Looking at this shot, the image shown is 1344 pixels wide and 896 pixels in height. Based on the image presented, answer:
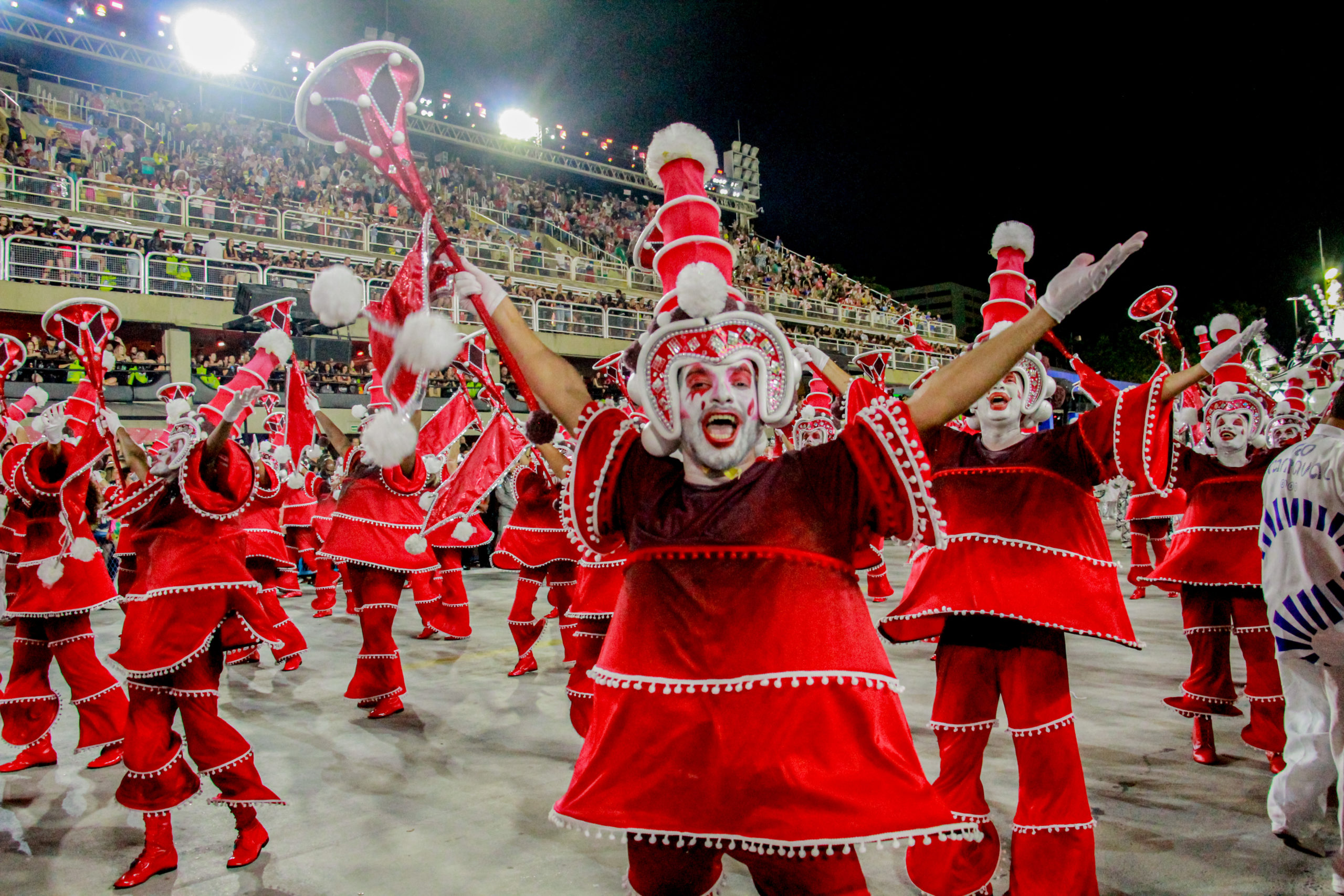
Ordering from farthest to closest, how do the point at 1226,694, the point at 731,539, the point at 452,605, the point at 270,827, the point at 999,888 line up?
the point at 452,605 → the point at 1226,694 → the point at 270,827 → the point at 999,888 → the point at 731,539

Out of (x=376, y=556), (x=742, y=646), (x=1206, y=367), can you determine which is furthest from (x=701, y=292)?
(x=376, y=556)

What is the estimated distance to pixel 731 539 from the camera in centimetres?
192

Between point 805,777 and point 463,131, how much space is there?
31.6 m

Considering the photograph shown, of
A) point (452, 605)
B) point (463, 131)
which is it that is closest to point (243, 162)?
point (463, 131)

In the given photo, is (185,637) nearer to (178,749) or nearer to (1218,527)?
(178,749)

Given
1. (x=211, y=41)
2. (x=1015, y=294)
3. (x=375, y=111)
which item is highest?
(x=211, y=41)

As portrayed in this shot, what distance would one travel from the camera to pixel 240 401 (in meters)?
3.55

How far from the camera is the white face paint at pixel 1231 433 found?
496cm

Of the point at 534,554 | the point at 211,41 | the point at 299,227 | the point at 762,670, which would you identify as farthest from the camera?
the point at 211,41

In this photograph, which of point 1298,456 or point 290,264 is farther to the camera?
point 290,264

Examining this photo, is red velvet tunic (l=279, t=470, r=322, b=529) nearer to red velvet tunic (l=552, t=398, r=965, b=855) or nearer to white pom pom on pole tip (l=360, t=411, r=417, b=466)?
white pom pom on pole tip (l=360, t=411, r=417, b=466)

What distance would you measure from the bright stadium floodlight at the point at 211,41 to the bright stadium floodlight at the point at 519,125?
965 cm

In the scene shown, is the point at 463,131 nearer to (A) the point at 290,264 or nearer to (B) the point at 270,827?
(A) the point at 290,264

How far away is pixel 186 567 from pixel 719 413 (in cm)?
294
